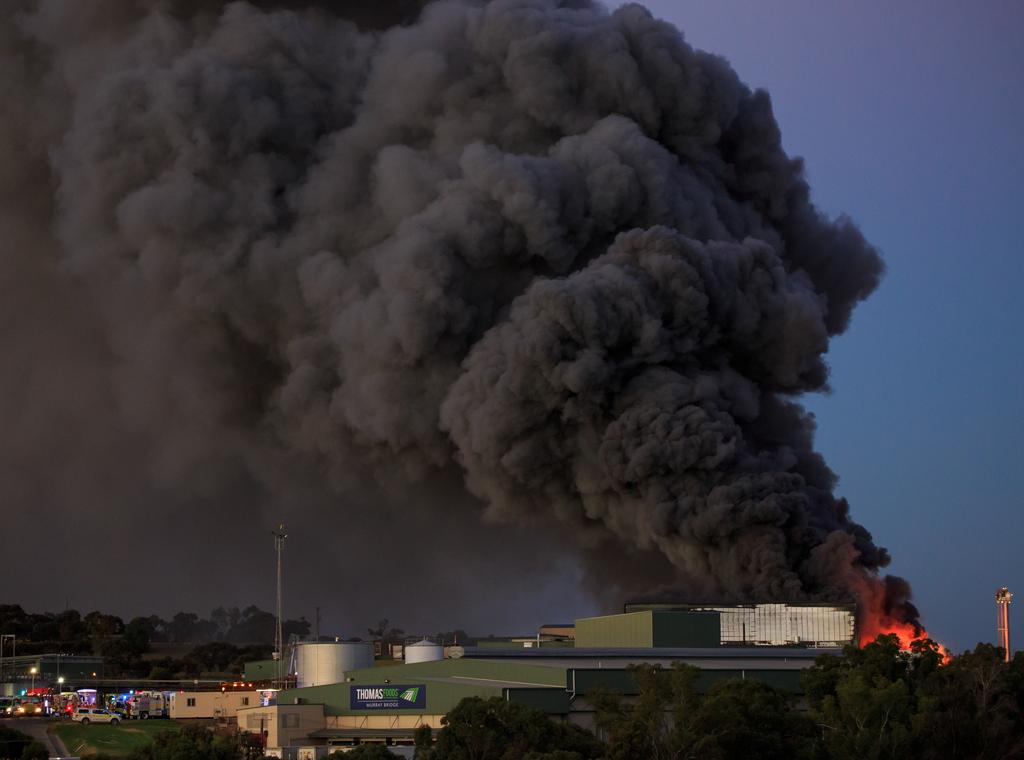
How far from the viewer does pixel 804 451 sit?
219 feet

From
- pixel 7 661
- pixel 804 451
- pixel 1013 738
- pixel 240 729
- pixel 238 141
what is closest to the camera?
pixel 1013 738

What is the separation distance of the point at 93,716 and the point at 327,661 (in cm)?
1200

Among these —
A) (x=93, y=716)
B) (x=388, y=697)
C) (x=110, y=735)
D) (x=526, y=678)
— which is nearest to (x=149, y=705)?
(x=93, y=716)

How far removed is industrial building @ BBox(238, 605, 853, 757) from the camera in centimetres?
5028

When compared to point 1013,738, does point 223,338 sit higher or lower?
higher

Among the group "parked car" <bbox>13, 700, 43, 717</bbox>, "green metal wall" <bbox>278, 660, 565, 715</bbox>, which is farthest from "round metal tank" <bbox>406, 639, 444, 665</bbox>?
"parked car" <bbox>13, 700, 43, 717</bbox>

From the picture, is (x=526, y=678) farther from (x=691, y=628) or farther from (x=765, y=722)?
(x=765, y=722)

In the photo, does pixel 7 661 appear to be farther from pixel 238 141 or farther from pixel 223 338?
pixel 238 141

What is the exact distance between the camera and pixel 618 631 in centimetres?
6144

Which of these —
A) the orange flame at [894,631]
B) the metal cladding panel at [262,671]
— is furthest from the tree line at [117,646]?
the orange flame at [894,631]

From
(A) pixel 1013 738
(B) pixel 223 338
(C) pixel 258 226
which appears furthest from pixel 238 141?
(A) pixel 1013 738

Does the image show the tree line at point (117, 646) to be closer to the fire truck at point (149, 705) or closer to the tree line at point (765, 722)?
the fire truck at point (149, 705)

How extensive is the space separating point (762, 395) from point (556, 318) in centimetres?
990

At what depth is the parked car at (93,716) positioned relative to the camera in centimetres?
7050
